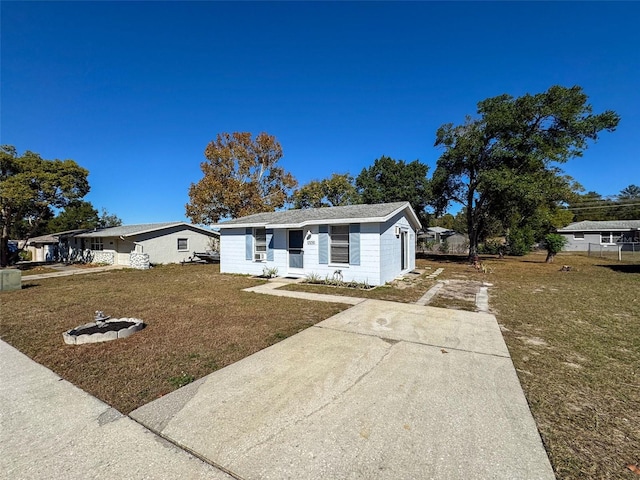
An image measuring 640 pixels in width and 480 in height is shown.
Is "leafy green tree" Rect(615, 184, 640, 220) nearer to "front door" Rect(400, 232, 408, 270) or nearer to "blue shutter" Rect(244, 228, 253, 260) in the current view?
"front door" Rect(400, 232, 408, 270)

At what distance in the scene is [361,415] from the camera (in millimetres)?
2811

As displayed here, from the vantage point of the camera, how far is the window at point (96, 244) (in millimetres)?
22672

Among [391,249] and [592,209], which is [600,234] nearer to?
[592,209]

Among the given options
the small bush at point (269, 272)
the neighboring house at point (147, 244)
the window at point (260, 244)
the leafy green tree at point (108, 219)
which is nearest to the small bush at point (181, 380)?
the small bush at point (269, 272)

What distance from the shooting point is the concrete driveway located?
2182mm

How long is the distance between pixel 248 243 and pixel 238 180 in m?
14.4

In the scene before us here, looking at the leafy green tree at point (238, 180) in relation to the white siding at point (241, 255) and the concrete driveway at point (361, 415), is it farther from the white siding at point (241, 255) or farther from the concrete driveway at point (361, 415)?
the concrete driveway at point (361, 415)

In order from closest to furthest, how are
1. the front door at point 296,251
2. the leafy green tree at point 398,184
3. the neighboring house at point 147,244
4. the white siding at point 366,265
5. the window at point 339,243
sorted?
the white siding at point 366,265 → the window at point 339,243 → the front door at point 296,251 → the neighboring house at point 147,244 → the leafy green tree at point 398,184

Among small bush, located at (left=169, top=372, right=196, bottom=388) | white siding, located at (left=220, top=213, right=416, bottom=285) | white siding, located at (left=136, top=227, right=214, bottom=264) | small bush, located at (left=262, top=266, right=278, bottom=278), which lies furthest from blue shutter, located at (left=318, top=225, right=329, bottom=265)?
white siding, located at (left=136, top=227, right=214, bottom=264)

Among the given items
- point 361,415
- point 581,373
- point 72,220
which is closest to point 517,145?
point 581,373

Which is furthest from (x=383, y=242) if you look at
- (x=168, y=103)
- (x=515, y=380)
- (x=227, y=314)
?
(x=168, y=103)

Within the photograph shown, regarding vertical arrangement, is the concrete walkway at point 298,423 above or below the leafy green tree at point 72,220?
below

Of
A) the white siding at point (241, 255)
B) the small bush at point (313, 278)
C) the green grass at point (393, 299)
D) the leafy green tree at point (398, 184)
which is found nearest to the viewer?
the green grass at point (393, 299)

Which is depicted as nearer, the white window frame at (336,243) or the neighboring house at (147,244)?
the white window frame at (336,243)
